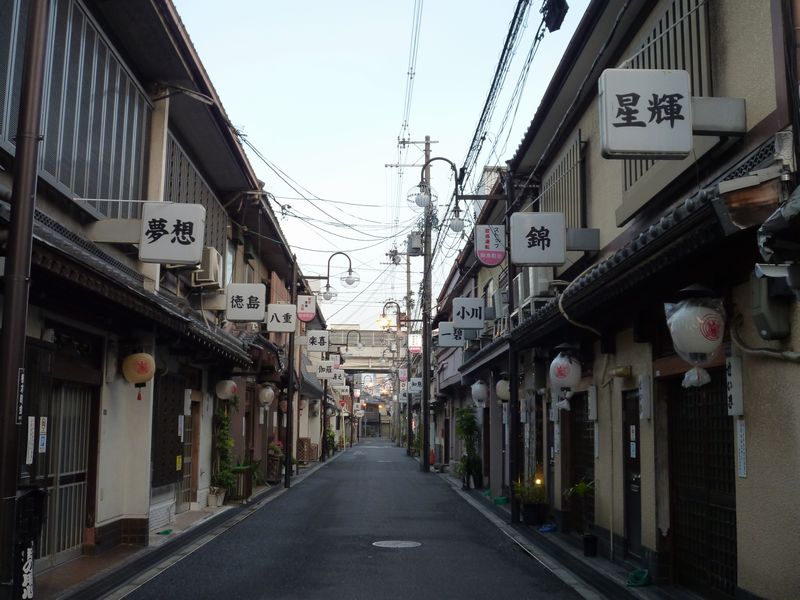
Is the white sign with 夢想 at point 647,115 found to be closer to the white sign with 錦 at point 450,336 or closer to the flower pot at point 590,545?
the flower pot at point 590,545

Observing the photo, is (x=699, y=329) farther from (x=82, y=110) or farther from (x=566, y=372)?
(x=82, y=110)

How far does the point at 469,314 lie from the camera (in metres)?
25.3

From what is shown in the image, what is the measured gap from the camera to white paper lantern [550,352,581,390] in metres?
13.8

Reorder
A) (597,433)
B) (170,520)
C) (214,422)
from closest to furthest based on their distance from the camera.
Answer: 1. (597,433)
2. (170,520)
3. (214,422)

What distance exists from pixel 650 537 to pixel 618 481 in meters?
1.82

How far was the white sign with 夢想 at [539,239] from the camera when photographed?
13945 millimetres

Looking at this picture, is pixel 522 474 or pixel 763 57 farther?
pixel 522 474

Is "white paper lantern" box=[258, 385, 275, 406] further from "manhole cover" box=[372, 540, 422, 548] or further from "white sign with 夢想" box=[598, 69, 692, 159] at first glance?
"white sign with 夢想" box=[598, 69, 692, 159]

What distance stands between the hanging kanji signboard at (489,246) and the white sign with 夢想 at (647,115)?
464 inches


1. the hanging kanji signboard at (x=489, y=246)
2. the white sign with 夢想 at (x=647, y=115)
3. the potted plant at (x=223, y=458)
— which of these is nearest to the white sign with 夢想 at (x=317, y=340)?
the potted plant at (x=223, y=458)

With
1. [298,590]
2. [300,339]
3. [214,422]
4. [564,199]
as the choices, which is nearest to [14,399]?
[298,590]

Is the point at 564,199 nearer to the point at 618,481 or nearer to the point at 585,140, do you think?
the point at 585,140

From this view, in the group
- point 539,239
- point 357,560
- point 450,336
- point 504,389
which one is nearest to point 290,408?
point 450,336

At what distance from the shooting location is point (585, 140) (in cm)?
1487
